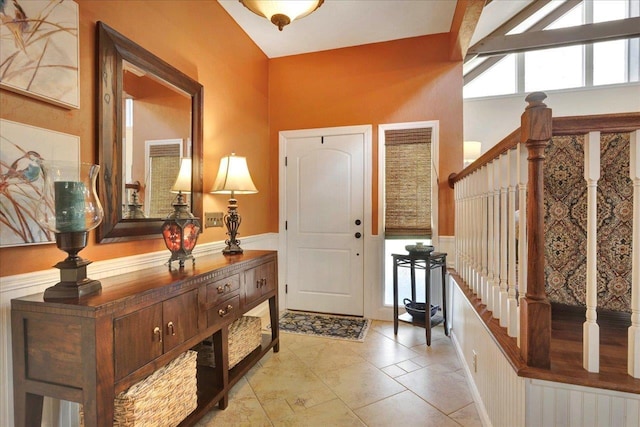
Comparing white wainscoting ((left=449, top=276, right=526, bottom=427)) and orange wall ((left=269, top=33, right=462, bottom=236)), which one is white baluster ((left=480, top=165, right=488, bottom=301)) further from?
orange wall ((left=269, top=33, right=462, bottom=236))

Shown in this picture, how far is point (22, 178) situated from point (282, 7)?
5.38 feet

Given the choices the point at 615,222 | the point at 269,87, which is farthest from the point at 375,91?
the point at 615,222

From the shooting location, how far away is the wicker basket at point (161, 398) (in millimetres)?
1291

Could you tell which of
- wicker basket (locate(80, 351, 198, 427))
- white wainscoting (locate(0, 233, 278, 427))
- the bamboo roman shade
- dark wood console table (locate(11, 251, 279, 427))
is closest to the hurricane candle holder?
dark wood console table (locate(11, 251, 279, 427))

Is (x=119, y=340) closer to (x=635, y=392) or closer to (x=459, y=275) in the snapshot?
(x=635, y=392)

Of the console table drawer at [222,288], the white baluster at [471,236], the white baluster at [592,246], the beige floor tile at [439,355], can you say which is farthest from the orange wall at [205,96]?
the white baluster at [592,246]

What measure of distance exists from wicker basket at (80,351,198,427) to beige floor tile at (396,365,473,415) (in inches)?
55.5

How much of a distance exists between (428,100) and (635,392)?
9.56ft

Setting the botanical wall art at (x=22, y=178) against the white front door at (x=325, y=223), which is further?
the white front door at (x=325, y=223)

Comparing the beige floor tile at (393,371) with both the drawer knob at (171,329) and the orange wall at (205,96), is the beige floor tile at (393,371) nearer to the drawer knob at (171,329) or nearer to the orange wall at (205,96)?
the drawer knob at (171,329)

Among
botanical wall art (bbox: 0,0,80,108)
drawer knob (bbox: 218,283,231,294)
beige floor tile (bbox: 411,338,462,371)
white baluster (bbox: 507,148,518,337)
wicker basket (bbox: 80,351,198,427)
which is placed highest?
botanical wall art (bbox: 0,0,80,108)

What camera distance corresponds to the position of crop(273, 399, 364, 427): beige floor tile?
5.85 ft

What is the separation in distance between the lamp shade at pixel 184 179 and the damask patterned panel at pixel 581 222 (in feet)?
7.47

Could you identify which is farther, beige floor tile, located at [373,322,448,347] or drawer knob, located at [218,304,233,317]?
beige floor tile, located at [373,322,448,347]
